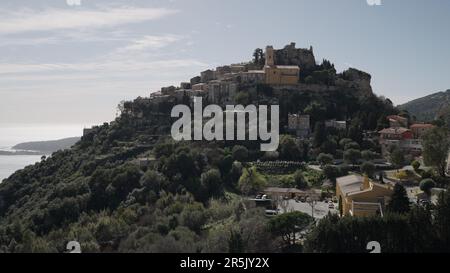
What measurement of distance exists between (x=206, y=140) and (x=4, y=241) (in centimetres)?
1197

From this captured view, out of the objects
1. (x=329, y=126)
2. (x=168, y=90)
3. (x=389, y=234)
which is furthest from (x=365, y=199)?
(x=168, y=90)

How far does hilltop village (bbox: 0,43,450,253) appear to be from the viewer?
14.2m

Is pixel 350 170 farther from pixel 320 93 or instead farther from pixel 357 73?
pixel 357 73

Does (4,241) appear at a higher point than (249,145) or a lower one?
lower

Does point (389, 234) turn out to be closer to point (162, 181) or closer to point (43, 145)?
point (162, 181)

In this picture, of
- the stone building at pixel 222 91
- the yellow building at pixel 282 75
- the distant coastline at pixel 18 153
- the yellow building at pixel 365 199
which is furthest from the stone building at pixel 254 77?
the distant coastline at pixel 18 153

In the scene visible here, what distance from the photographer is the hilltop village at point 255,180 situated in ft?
46.5

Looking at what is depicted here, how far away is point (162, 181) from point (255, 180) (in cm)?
422

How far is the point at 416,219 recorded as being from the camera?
13609 millimetres

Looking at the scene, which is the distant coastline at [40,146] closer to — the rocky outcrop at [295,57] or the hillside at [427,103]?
the rocky outcrop at [295,57]

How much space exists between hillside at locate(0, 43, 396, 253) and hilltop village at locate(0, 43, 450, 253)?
69mm

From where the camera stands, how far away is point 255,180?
22.3 metres

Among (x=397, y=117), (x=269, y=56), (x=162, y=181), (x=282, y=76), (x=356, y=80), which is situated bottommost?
(x=162, y=181)

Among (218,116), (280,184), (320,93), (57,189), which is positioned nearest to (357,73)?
(320,93)
